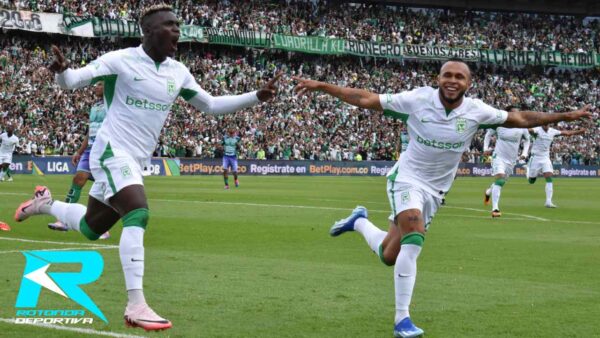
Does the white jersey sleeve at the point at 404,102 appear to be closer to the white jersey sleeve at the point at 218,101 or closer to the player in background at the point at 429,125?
the player in background at the point at 429,125

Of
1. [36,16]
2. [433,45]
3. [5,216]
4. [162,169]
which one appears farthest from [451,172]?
[433,45]

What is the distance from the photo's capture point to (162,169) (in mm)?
49688

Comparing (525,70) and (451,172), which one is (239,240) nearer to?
(451,172)

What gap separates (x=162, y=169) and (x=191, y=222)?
1236 inches

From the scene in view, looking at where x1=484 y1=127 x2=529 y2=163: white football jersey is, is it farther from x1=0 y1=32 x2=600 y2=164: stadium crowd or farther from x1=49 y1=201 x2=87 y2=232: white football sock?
x1=0 y1=32 x2=600 y2=164: stadium crowd

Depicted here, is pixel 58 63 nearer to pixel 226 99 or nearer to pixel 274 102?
pixel 226 99

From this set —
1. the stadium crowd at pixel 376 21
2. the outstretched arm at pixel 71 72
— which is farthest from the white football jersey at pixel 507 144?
the stadium crowd at pixel 376 21

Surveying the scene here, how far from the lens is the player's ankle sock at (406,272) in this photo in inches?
301

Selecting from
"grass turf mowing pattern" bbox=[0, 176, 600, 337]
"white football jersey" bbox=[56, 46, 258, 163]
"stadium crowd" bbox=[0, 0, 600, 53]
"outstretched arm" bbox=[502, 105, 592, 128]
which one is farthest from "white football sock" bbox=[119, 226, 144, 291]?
"stadium crowd" bbox=[0, 0, 600, 53]

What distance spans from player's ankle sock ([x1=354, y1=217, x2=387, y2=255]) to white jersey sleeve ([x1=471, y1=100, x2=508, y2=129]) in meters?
1.64

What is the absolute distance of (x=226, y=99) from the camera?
30.5 ft

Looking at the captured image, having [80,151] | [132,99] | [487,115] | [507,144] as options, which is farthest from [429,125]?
[507,144]

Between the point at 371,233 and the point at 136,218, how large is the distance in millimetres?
3007

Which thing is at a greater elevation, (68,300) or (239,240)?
(68,300)
